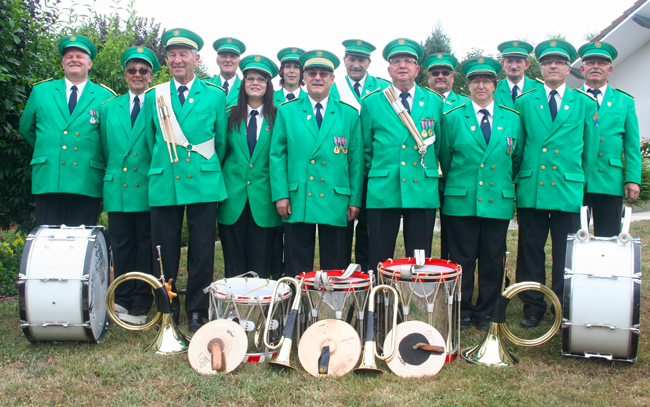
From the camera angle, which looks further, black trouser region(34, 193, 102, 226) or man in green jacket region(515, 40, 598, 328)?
black trouser region(34, 193, 102, 226)

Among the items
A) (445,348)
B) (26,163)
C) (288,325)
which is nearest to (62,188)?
(26,163)

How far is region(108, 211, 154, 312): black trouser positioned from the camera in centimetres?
480

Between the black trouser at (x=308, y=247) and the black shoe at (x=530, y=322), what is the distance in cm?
154

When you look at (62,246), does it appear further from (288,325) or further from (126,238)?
(288,325)

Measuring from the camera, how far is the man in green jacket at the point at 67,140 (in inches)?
178

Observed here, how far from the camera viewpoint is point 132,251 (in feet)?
16.1

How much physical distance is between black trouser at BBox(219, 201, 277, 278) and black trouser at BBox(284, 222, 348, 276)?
0.89 ft

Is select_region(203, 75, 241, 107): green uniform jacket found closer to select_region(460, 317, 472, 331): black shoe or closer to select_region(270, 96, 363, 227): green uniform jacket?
select_region(270, 96, 363, 227): green uniform jacket

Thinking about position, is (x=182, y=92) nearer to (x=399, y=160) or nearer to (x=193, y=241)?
(x=193, y=241)

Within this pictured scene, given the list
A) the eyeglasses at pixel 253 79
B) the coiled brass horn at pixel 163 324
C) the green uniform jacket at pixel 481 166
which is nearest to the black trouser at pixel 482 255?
the green uniform jacket at pixel 481 166

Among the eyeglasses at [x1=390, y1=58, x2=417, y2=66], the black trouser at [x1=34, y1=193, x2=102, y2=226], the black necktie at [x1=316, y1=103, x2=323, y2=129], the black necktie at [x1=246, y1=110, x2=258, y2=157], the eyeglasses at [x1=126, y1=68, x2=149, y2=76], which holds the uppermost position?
the eyeglasses at [x1=390, y1=58, x2=417, y2=66]

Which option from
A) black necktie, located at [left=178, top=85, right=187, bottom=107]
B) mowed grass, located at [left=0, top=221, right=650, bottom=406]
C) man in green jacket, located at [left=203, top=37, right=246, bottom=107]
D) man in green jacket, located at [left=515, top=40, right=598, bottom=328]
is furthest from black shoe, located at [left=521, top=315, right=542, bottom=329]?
man in green jacket, located at [left=203, top=37, right=246, bottom=107]

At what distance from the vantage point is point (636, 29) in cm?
1284

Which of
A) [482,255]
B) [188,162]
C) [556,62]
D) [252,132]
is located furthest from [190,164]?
[556,62]
